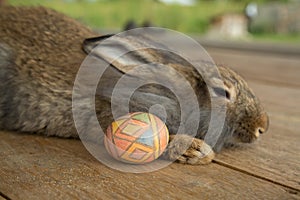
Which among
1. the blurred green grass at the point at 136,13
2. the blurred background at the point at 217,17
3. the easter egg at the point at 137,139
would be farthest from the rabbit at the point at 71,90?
the blurred background at the point at 217,17

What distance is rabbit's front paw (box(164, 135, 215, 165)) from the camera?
166 centimetres

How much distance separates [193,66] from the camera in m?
1.98

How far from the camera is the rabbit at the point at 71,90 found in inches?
71.8

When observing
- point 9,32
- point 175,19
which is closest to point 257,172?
point 9,32

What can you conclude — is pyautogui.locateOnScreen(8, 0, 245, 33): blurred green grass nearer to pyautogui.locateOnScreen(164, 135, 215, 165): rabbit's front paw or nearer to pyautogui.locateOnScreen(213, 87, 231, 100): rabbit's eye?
pyautogui.locateOnScreen(213, 87, 231, 100): rabbit's eye

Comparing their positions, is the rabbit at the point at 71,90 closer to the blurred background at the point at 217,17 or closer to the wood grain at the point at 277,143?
the wood grain at the point at 277,143

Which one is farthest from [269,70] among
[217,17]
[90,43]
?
[217,17]

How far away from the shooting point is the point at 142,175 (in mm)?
1504

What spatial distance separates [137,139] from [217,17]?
391 inches

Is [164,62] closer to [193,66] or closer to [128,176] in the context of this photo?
[193,66]

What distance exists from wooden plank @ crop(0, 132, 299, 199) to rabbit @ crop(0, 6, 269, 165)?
0.22 m

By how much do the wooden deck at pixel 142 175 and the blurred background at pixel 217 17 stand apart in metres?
5.90

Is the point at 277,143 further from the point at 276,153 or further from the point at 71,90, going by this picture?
the point at 71,90

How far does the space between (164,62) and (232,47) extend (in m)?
5.35
